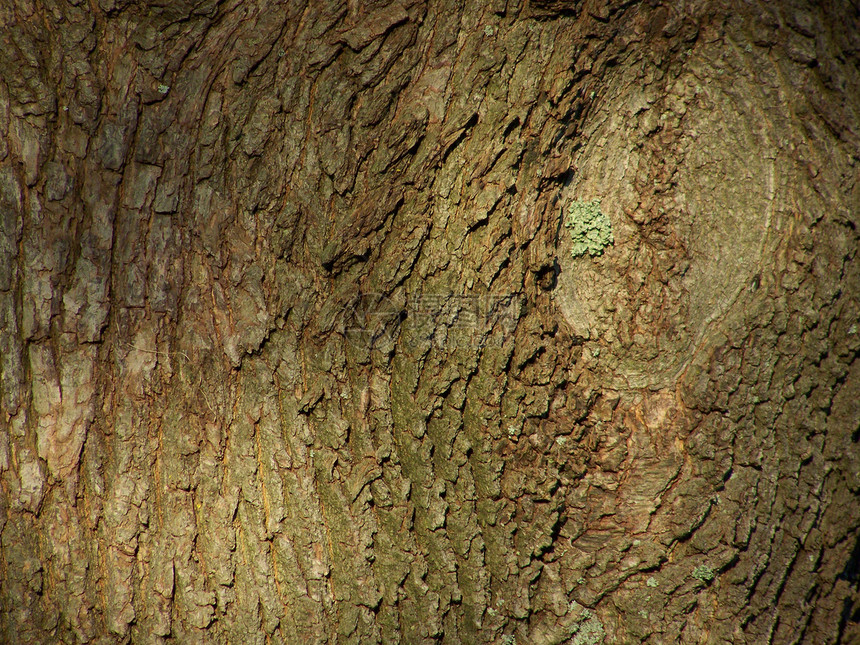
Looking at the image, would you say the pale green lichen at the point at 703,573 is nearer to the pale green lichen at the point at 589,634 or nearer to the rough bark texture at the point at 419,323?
the rough bark texture at the point at 419,323

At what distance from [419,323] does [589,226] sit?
1.80ft

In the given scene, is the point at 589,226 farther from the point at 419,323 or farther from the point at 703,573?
the point at 703,573

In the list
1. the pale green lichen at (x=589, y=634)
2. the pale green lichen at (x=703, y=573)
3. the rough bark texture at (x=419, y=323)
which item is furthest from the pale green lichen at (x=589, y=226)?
the pale green lichen at (x=589, y=634)

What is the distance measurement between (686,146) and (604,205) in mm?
261

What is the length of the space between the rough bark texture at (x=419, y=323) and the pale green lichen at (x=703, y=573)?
0.04ft

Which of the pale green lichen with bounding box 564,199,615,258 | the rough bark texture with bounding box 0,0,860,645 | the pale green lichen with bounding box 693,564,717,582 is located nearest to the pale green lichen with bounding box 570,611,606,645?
the rough bark texture with bounding box 0,0,860,645

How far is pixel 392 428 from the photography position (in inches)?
60.0

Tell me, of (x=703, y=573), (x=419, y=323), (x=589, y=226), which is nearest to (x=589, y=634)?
(x=703, y=573)

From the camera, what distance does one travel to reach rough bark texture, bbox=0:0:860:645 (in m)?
1.43

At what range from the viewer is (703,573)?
4.89 ft

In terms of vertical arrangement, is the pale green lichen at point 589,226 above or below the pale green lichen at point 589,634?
above

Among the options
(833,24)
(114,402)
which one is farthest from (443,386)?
(833,24)

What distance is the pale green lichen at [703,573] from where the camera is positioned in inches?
58.6

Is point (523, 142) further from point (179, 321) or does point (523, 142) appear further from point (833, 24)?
point (179, 321)
